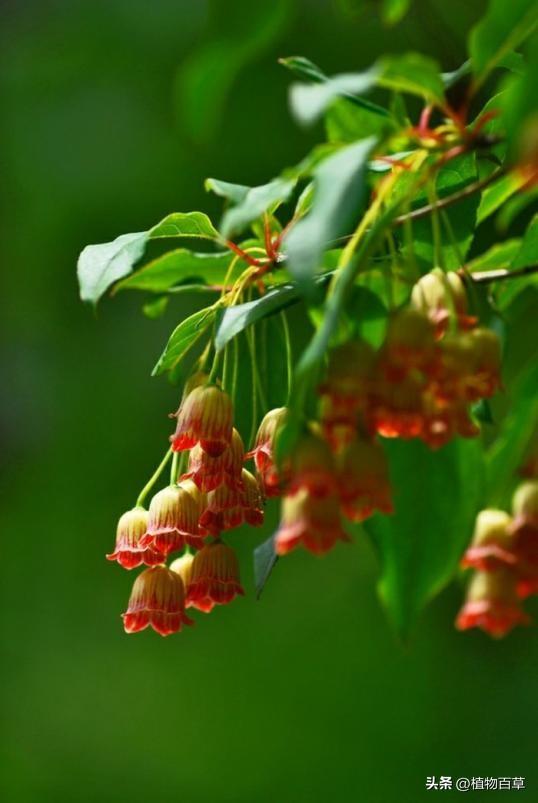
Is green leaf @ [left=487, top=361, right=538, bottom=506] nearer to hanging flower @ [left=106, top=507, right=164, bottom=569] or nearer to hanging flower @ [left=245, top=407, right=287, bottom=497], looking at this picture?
hanging flower @ [left=245, top=407, right=287, bottom=497]

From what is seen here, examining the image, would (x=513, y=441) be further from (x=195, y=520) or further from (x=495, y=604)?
(x=195, y=520)

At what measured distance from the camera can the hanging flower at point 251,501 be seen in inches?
32.7

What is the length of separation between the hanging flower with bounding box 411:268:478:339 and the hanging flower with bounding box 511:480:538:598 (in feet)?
0.31

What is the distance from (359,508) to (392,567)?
0.08 meters

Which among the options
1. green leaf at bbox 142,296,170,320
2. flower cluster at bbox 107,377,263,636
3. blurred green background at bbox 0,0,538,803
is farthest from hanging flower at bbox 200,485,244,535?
blurred green background at bbox 0,0,538,803

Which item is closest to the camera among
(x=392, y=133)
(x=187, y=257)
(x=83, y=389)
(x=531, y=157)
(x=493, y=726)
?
(x=531, y=157)

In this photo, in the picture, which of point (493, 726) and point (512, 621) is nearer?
point (512, 621)

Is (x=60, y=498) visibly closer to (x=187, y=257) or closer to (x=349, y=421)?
(x=187, y=257)

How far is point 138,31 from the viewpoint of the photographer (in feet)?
13.9

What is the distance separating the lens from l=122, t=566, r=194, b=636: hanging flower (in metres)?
0.87

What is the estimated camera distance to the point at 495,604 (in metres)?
0.62

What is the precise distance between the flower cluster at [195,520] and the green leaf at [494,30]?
284mm

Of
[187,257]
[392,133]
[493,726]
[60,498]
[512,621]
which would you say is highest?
[60,498]

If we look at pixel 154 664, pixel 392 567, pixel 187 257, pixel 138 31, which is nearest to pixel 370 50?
pixel 138 31
